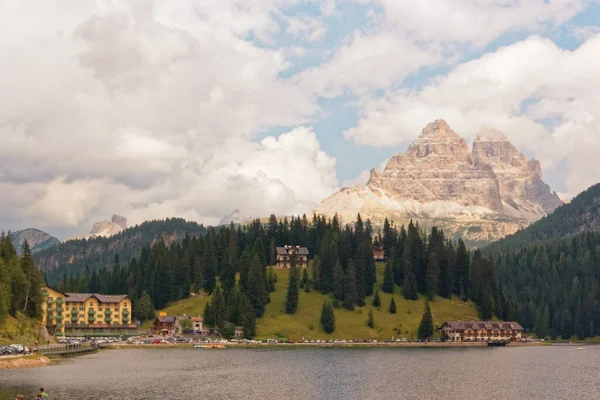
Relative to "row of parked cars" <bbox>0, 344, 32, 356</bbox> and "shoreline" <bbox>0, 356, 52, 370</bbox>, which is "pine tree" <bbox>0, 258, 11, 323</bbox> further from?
"shoreline" <bbox>0, 356, 52, 370</bbox>

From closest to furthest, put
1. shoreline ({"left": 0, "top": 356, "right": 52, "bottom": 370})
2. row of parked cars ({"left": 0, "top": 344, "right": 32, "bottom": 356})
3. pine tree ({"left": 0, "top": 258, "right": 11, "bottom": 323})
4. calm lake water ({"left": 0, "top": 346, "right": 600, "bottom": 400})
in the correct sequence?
calm lake water ({"left": 0, "top": 346, "right": 600, "bottom": 400}) → shoreline ({"left": 0, "top": 356, "right": 52, "bottom": 370}) → row of parked cars ({"left": 0, "top": 344, "right": 32, "bottom": 356}) → pine tree ({"left": 0, "top": 258, "right": 11, "bottom": 323})

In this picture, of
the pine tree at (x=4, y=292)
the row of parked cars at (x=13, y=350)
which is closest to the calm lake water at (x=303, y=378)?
the row of parked cars at (x=13, y=350)

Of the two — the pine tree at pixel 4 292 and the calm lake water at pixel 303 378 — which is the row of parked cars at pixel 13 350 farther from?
the pine tree at pixel 4 292

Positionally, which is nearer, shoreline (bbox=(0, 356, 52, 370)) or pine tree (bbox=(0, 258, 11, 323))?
shoreline (bbox=(0, 356, 52, 370))

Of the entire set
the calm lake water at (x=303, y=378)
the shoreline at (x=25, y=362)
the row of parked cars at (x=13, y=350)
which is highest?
the row of parked cars at (x=13, y=350)

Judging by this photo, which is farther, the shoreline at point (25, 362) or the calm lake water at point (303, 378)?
the shoreline at point (25, 362)

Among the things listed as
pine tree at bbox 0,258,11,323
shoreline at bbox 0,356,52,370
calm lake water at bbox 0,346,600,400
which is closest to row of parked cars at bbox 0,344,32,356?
shoreline at bbox 0,356,52,370

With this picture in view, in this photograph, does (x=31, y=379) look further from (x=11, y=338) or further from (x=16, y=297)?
(x=16, y=297)

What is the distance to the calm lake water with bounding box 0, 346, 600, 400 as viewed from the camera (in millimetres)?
118312

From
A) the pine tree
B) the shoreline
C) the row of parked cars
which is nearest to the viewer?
the shoreline

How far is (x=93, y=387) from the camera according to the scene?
118312 mm

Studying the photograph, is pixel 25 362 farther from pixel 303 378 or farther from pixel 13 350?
pixel 303 378

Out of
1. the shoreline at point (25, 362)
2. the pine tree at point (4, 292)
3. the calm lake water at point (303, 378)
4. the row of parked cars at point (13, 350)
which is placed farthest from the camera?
the pine tree at point (4, 292)

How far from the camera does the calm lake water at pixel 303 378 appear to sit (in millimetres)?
118312
